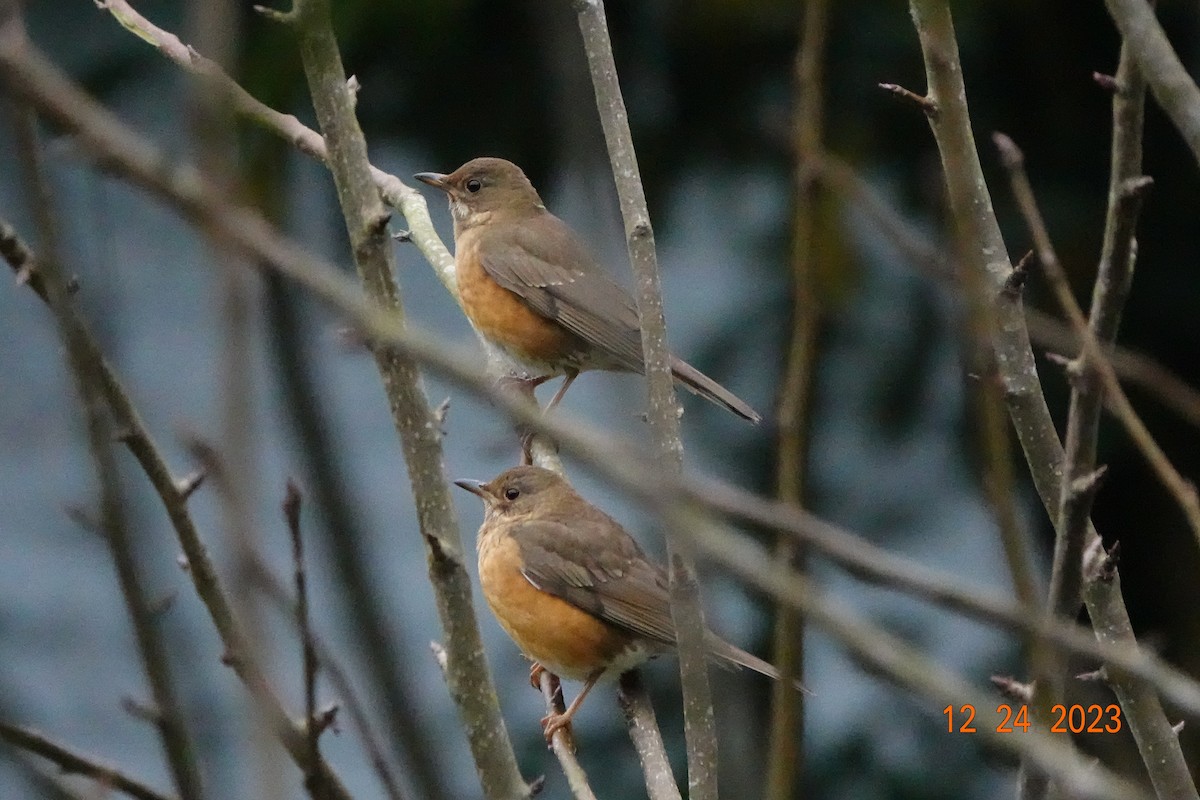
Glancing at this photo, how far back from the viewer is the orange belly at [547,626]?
4086 mm

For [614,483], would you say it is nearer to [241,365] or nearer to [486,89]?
[241,365]

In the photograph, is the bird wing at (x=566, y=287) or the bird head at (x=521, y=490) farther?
the bird wing at (x=566, y=287)

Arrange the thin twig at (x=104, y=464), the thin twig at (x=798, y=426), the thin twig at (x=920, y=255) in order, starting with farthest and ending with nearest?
the thin twig at (x=920, y=255) < the thin twig at (x=798, y=426) < the thin twig at (x=104, y=464)

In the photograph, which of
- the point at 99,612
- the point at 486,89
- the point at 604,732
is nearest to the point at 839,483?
the point at 604,732

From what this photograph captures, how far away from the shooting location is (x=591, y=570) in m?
4.32

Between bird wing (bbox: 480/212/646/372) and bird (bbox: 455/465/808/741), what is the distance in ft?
2.23

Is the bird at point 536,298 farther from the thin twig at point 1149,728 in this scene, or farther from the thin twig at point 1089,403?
the thin twig at point 1089,403

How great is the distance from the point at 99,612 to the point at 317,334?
165cm

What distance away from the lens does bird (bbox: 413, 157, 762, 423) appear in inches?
198

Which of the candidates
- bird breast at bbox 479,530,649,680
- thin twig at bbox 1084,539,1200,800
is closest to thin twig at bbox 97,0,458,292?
bird breast at bbox 479,530,649,680

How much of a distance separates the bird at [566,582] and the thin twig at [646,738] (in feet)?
0.40

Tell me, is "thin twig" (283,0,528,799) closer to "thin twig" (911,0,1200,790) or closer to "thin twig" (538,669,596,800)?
"thin twig" (538,669,596,800)

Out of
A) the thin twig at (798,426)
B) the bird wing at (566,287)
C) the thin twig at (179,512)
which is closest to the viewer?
the thin twig at (798,426)
